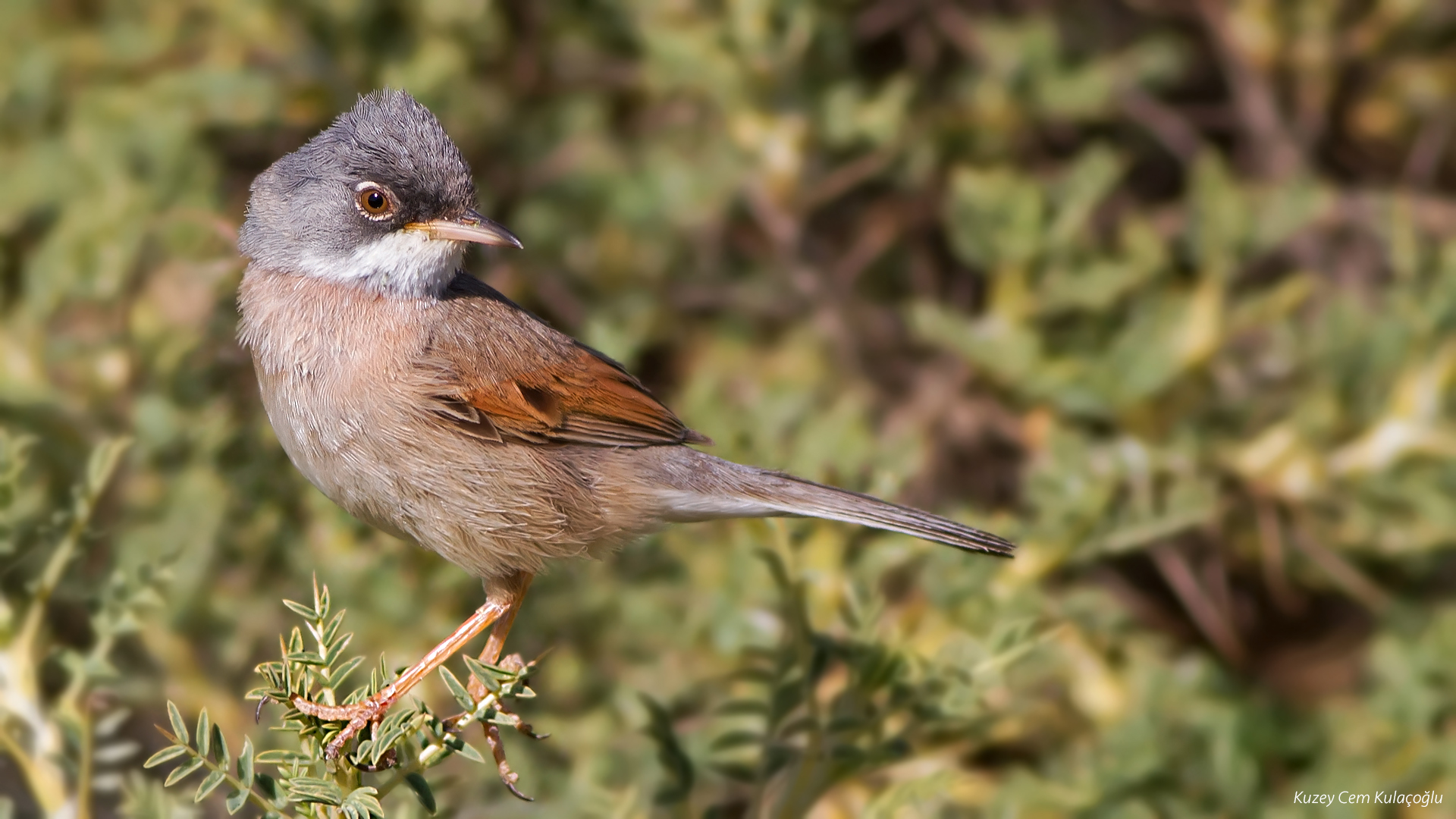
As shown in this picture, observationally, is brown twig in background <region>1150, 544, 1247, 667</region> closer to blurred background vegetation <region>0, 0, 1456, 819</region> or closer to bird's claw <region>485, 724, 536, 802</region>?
blurred background vegetation <region>0, 0, 1456, 819</region>

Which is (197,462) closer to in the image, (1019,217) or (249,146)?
(249,146)

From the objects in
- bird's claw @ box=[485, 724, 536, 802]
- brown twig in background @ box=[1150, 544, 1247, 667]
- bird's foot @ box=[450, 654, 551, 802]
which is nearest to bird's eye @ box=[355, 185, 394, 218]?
bird's foot @ box=[450, 654, 551, 802]

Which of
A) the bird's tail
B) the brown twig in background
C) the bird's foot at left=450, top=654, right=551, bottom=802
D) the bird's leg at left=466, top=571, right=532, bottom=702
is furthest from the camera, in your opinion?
the brown twig in background

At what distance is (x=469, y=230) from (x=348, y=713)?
3.49ft

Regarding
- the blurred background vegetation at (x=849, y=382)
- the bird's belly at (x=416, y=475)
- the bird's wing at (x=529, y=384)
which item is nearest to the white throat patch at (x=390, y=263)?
the bird's wing at (x=529, y=384)

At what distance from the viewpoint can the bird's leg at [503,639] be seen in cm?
297

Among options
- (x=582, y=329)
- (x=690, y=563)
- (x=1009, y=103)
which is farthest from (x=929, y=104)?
(x=690, y=563)

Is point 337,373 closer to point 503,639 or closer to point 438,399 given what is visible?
point 438,399

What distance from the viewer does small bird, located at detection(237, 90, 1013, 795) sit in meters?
2.98

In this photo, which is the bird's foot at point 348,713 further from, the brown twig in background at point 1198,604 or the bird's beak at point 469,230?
the brown twig in background at point 1198,604

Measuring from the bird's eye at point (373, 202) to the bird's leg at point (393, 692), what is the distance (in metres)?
0.90

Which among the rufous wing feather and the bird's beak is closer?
the bird's beak

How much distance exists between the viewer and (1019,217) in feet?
13.8

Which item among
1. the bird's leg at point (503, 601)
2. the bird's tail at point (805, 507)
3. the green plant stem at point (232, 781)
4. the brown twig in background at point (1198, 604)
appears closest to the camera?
the green plant stem at point (232, 781)
